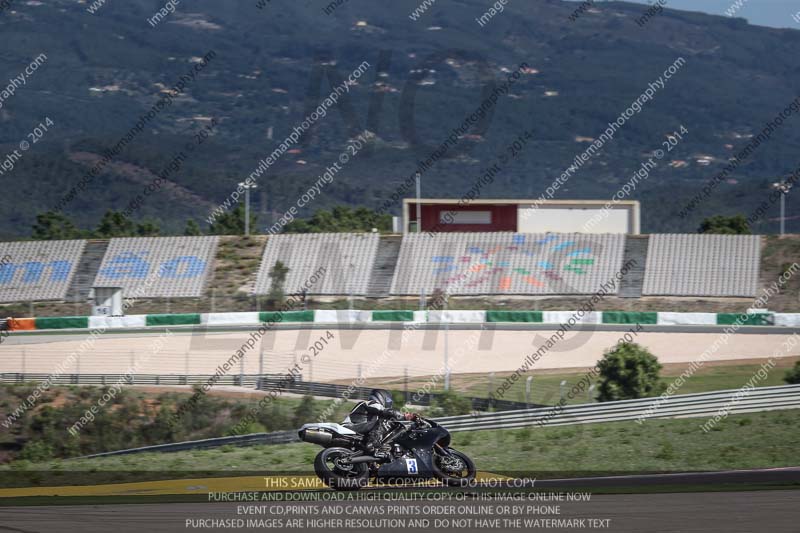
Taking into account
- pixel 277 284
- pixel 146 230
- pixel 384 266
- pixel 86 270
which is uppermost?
pixel 146 230

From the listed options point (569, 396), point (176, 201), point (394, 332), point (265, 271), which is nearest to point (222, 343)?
point (394, 332)

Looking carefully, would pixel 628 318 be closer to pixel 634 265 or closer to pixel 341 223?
pixel 634 265

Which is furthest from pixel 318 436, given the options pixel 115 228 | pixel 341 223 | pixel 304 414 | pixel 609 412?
pixel 115 228

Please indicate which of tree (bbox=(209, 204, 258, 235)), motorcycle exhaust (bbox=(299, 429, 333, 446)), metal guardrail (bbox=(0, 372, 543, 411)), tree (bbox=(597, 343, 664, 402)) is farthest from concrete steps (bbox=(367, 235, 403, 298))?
motorcycle exhaust (bbox=(299, 429, 333, 446))

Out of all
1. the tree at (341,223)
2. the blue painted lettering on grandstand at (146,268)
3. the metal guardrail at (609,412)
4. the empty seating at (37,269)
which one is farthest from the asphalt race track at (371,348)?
the tree at (341,223)

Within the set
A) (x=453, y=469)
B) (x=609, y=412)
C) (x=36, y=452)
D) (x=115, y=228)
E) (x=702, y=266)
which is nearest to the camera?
(x=453, y=469)

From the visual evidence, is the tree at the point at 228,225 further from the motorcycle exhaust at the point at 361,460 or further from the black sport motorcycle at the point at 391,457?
the motorcycle exhaust at the point at 361,460
